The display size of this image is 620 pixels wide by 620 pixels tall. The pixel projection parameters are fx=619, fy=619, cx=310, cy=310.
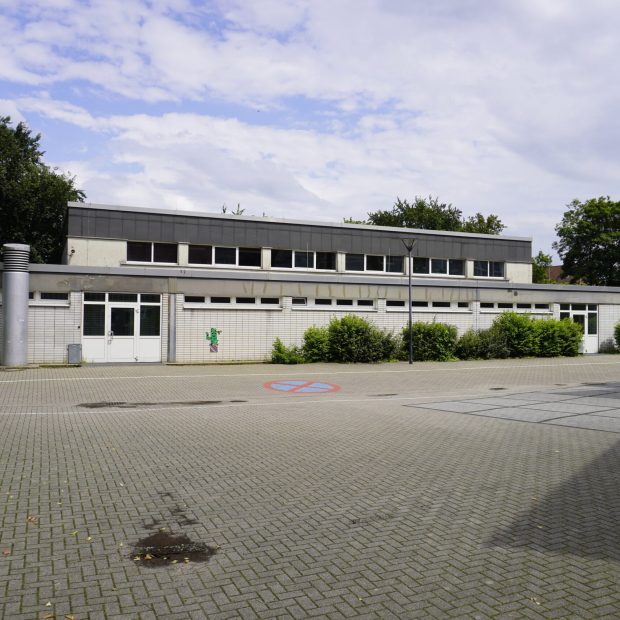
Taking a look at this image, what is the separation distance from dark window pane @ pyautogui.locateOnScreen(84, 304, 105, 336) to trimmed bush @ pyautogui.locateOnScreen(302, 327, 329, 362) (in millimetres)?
7825

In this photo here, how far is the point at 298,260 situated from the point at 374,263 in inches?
182

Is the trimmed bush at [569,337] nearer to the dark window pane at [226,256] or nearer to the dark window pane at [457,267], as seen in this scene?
the dark window pane at [457,267]

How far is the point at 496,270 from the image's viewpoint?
3791 centimetres

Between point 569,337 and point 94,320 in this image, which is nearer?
point 94,320

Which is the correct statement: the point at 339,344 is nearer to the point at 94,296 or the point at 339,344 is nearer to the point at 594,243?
the point at 94,296

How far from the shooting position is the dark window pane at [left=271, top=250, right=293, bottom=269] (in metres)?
31.8

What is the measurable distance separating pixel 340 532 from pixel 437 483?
6.50 feet

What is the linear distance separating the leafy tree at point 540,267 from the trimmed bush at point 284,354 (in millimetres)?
42830

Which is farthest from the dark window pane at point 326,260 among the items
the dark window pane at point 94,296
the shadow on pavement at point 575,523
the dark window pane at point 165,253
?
the shadow on pavement at point 575,523

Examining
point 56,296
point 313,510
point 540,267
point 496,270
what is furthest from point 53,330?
point 540,267

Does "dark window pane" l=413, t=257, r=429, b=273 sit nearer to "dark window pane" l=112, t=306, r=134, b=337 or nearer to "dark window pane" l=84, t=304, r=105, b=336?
"dark window pane" l=112, t=306, r=134, b=337

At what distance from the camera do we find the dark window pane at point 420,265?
115ft

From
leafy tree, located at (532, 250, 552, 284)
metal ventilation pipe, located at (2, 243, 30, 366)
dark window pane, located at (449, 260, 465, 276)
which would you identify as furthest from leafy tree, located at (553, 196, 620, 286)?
metal ventilation pipe, located at (2, 243, 30, 366)

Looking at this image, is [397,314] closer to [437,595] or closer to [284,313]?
[284,313]
